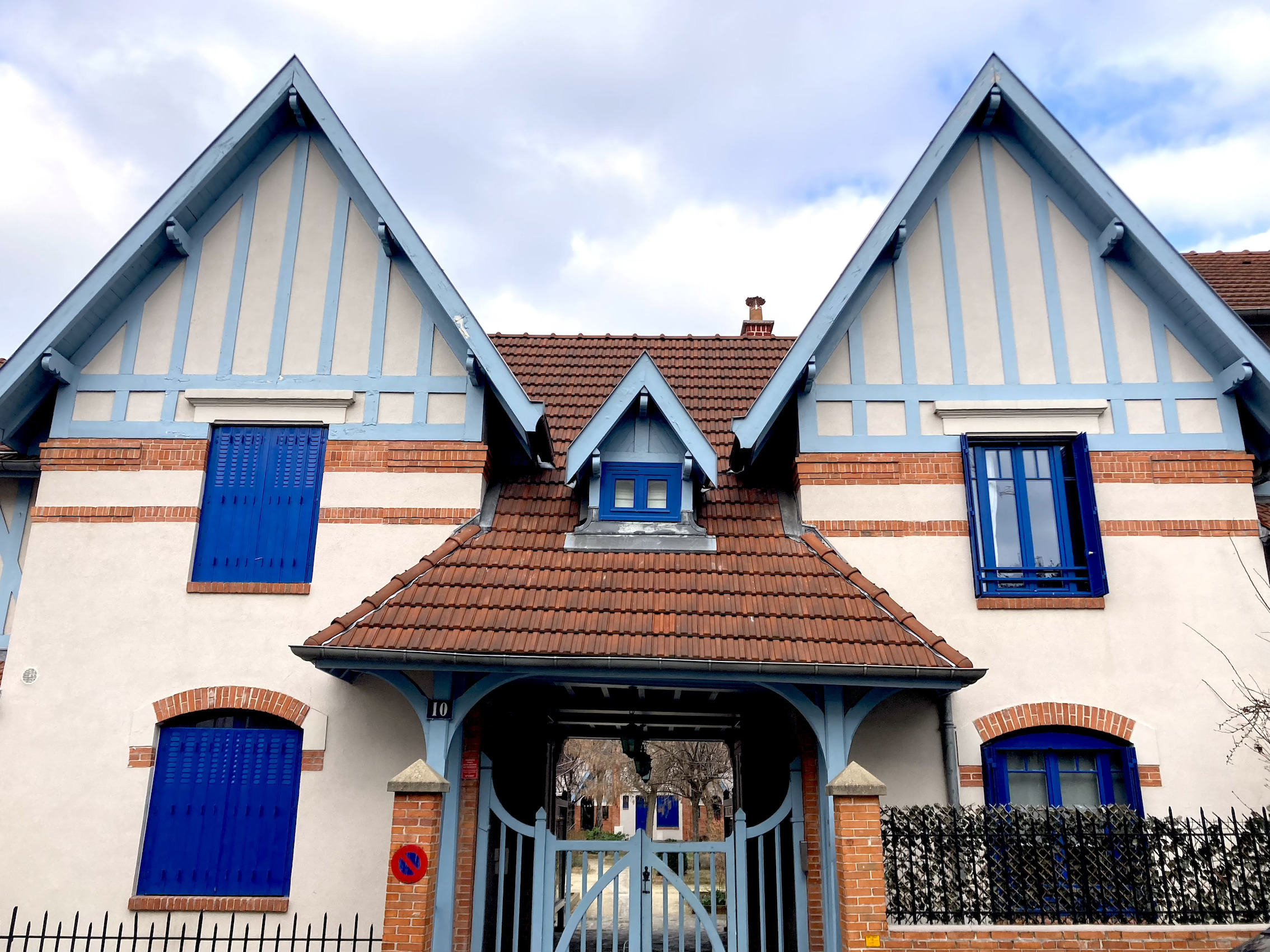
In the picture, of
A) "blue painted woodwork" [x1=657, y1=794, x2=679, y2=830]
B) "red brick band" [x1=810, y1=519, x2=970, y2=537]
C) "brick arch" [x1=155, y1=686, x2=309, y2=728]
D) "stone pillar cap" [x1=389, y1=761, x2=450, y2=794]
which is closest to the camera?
"stone pillar cap" [x1=389, y1=761, x2=450, y2=794]

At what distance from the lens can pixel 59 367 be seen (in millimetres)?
10125

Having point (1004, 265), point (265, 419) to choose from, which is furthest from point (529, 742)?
point (1004, 265)

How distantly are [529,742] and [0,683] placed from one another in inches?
246

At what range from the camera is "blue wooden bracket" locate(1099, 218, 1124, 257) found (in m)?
10.2

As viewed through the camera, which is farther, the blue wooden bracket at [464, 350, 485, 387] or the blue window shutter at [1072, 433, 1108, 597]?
the blue wooden bracket at [464, 350, 485, 387]

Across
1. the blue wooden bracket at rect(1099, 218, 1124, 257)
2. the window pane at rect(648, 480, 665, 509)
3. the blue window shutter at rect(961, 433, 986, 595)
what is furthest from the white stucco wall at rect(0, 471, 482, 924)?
the blue wooden bracket at rect(1099, 218, 1124, 257)

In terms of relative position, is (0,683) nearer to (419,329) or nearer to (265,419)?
(265,419)

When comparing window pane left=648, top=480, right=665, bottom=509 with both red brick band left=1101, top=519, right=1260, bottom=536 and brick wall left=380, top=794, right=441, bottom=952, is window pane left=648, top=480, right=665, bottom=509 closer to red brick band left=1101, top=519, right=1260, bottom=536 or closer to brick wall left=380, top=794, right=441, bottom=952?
brick wall left=380, top=794, right=441, bottom=952

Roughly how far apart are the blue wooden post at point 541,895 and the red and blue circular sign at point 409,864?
1.21 metres

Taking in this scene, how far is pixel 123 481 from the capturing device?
1015 centimetres

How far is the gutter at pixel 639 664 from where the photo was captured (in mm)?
7922

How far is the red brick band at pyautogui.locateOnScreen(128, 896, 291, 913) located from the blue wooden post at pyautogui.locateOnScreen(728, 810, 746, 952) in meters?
4.10

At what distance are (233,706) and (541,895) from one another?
351 centimetres

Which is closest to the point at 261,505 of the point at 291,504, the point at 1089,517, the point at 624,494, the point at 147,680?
the point at 291,504
